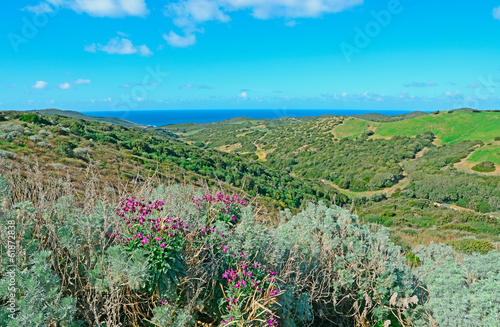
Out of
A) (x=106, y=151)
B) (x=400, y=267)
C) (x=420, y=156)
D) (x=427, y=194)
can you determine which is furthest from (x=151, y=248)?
(x=420, y=156)

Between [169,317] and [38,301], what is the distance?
117cm

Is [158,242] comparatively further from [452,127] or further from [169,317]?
[452,127]

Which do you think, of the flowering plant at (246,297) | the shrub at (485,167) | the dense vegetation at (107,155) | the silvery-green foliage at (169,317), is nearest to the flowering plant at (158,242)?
the silvery-green foliage at (169,317)

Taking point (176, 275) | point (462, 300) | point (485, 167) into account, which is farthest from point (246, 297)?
point (485, 167)

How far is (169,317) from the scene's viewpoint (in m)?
2.91

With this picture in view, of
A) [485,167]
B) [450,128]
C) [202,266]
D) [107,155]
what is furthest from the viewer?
[450,128]

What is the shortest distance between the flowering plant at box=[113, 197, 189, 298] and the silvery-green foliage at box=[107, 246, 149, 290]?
0.07 meters

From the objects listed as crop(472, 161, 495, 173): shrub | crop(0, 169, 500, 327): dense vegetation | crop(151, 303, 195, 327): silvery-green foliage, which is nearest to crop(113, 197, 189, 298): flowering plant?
crop(0, 169, 500, 327): dense vegetation

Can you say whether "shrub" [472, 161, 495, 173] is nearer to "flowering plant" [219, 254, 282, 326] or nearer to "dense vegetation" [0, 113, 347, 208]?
"dense vegetation" [0, 113, 347, 208]

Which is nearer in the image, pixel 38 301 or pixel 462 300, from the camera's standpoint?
pixel 38 301

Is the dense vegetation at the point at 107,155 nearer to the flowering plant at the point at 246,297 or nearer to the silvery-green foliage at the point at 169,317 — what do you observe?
the flowering plant at the point at 246,297

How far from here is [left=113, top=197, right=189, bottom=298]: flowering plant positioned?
2.85m

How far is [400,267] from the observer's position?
5.25 metres

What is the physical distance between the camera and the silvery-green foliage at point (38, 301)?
2.19 meters
